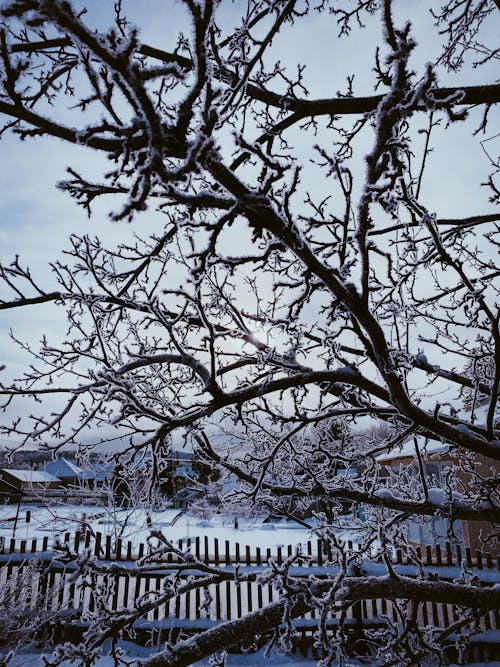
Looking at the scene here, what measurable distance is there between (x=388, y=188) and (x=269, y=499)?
12.8 ft

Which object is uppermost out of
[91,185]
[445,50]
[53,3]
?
[445,50]

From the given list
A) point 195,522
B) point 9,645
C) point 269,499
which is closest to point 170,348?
point 269,499

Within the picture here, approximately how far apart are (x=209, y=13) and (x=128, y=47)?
28 cm

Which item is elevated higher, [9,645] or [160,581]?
[160,581]

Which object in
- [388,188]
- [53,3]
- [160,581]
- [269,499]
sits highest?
[388,188]

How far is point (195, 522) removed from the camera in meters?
29.3

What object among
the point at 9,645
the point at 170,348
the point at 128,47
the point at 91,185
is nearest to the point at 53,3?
the point at 128,47

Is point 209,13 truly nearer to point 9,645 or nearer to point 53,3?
point 53,3

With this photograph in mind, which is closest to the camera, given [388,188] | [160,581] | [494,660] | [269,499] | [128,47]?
[128,47]

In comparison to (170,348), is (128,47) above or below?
below

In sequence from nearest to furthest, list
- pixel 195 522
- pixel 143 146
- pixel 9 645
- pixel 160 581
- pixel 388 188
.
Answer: pixel 143 146 → pixel 388 188 → pixel 9 645 → pixel 160 581 → pixel 195 522

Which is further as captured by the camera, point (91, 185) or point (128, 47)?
point (91, 185)

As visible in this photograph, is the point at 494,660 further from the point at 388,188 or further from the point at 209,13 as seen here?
the point at 209,13

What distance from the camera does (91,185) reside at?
1.71 meters
